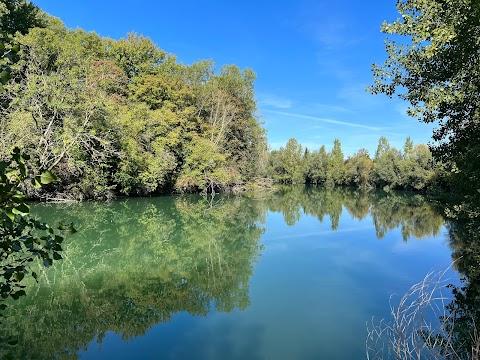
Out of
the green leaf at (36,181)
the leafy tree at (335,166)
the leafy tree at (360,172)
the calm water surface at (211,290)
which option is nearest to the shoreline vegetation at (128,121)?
the green leaf at (36,181)

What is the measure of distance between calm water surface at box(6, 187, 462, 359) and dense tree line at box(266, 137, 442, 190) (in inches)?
1705

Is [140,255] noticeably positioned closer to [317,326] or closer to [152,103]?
[317,326]

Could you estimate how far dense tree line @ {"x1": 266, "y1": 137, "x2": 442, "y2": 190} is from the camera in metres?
56.5

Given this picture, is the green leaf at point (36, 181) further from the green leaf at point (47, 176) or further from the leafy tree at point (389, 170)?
the leafy tree at point (389, 170)

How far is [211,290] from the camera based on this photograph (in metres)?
8.66

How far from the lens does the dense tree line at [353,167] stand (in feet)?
185

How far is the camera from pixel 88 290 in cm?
789

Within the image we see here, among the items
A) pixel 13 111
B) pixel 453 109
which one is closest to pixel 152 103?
pixel 13 111

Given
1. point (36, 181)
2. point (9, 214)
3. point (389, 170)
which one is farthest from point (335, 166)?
point (9, 214)

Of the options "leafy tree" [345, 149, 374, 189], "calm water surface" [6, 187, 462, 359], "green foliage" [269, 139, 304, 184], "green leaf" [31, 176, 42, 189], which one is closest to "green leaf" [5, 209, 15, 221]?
"green leaf" [31, 176, 42, 189]

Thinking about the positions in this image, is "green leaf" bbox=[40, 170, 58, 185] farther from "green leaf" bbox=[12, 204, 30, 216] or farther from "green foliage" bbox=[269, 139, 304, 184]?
"green foliage" bbox=[269, 139, 304, 184]

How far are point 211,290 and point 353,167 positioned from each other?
238 feet

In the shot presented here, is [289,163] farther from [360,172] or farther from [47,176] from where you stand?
[47,176]

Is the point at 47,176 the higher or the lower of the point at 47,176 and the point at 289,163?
the lower
